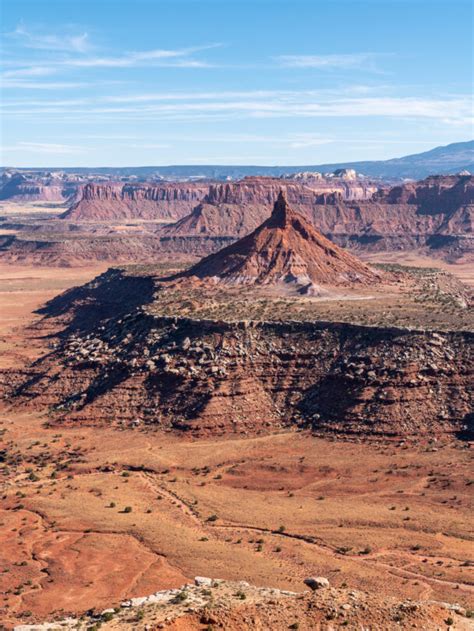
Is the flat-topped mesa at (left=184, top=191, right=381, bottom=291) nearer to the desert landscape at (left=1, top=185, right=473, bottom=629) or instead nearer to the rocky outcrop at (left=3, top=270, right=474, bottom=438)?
the desert landscape at (left=1, top=185, right=473, bottom=629)

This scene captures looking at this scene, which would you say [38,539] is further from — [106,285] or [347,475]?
[106,285]

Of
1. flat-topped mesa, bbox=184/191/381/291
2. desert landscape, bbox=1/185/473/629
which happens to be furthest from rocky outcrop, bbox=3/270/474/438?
flat-topped mesa, bbox=184/191/381/291

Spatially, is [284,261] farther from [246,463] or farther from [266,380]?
[246,463]

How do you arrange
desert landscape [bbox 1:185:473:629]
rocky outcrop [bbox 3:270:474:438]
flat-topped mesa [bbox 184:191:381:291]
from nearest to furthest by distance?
desert landscape [bbox 1:185:473:629]
rocky outcrop [bbox 3:270:474:438]
flat-topped mesa [bbox 184:191:381:291]

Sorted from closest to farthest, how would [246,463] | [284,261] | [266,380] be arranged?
[246,463] < [266,380] < [284,261]

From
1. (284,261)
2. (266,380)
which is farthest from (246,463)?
(284,261)

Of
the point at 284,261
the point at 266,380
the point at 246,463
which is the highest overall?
the point at 284,261

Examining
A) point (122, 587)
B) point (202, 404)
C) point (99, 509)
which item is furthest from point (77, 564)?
point (202, 404)

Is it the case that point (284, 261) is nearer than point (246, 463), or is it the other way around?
point (246, 463)

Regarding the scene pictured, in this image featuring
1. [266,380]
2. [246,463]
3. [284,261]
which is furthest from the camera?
[284,261]
